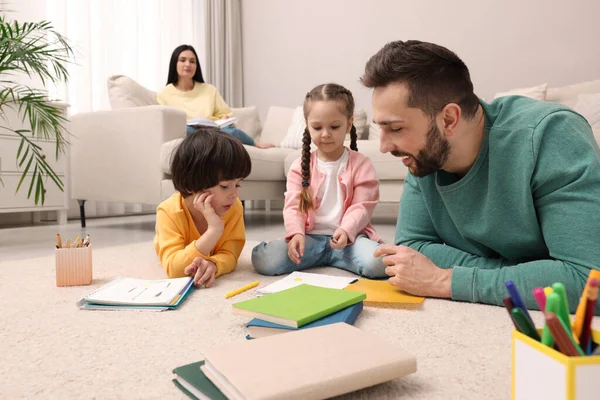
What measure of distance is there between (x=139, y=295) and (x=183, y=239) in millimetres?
317

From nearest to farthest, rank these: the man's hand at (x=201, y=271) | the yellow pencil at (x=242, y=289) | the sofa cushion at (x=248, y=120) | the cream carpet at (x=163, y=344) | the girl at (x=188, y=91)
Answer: the cream carpet at (x=163, y=344), the yellow pencil at (x=242, y=289), the man's hand at (x=201, y=271), the girl at (x=188, y=91), the sofa cushion at (x=248, y=120)

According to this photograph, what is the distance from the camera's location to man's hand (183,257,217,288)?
4.72 feet

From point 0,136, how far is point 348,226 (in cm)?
230

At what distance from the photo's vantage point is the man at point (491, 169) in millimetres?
1032

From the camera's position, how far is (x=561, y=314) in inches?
19.8

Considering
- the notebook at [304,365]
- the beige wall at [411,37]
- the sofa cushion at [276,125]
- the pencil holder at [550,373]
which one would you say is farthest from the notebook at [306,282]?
the beige wall at [411,37]

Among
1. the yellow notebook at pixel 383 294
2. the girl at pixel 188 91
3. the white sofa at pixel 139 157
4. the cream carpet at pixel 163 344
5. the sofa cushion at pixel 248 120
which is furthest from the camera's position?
the sofa cushion at pixel 248 120

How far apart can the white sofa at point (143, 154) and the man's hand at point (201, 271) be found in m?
1.41

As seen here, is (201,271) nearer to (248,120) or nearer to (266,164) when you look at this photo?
(266,164)

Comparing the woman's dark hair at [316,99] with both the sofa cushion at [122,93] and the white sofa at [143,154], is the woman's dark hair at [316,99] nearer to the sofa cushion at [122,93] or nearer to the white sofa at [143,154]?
the white sofa at [143,154]

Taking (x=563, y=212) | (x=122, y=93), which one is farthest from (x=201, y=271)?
(x=122, y=93)

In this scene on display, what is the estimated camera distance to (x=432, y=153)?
1117mm

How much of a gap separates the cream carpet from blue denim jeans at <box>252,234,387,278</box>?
0.79ft

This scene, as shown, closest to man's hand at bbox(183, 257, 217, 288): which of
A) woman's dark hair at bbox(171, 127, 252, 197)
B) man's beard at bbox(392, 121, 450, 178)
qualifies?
woman's dark hair at bbox(171, 127, 252, 197)
